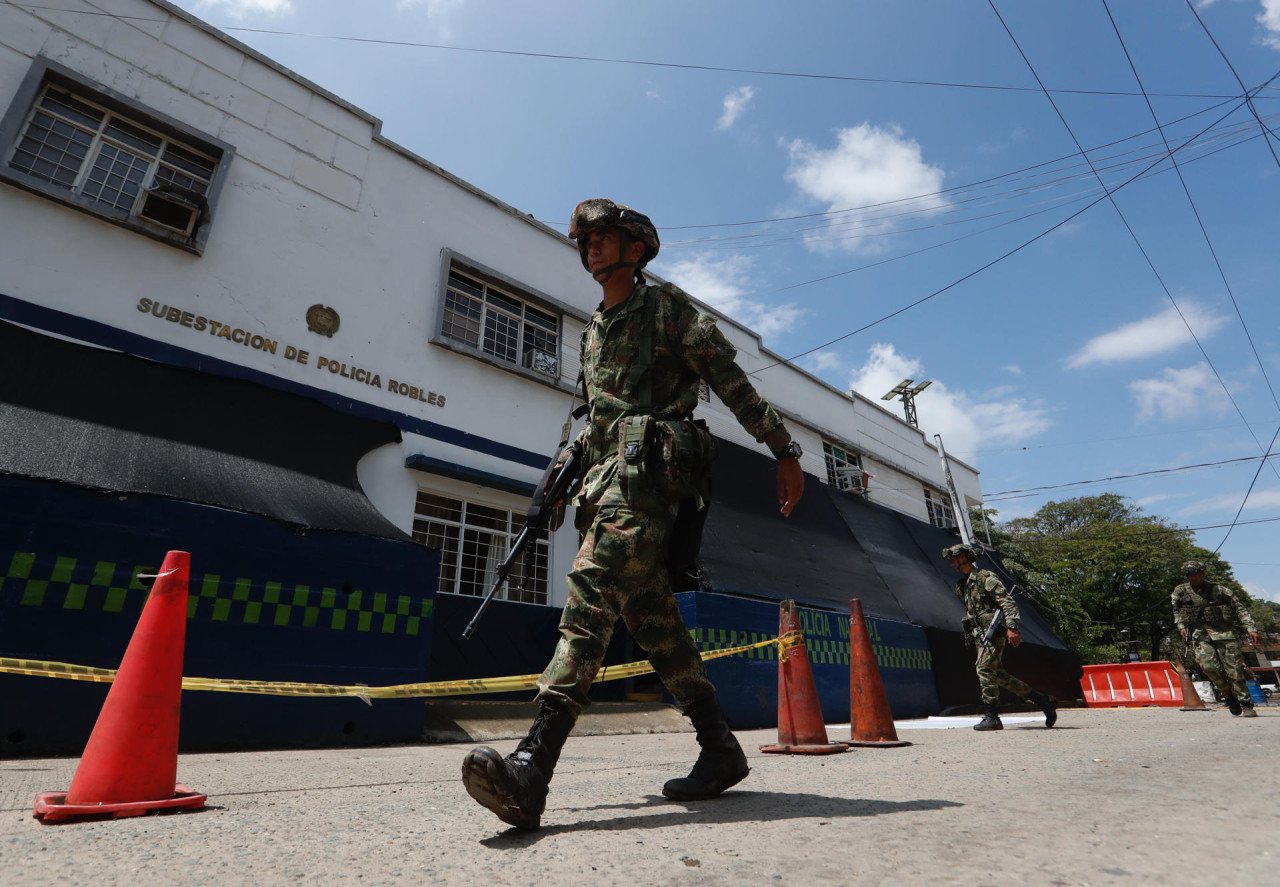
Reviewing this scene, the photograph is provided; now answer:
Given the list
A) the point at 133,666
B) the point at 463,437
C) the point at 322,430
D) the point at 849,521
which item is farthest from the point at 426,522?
the point at 849,521

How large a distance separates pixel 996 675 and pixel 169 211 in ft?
32.2

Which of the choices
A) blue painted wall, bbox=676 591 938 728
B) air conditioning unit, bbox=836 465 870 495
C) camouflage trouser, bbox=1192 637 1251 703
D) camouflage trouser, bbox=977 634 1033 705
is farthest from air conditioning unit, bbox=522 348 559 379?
camouflage trouser, bbox=1192 637 1251 703

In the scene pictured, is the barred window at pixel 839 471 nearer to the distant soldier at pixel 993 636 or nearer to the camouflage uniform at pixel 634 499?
the distant soldier at pixel 993 636

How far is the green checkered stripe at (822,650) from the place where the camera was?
7230mm

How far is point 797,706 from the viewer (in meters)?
3.99

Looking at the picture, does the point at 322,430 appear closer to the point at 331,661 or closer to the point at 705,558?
the point at 331,661

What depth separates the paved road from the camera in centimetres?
121

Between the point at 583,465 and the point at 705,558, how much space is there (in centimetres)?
590

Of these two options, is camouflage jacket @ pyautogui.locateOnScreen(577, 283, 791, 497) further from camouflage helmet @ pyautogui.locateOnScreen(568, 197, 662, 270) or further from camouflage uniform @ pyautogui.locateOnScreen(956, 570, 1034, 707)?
camouflage uniform @ pyautogui.locateOnScreen(956, 570, 1034, 707)

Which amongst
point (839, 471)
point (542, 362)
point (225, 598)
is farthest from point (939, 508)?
point (225, 598)

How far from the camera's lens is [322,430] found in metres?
6.48

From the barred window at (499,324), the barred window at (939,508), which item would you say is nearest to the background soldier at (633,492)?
the barred window at (499,324)

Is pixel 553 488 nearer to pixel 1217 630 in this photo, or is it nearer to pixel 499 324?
pixel 499 324

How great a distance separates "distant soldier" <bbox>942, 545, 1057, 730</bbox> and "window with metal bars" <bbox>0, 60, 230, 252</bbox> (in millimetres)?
8998
